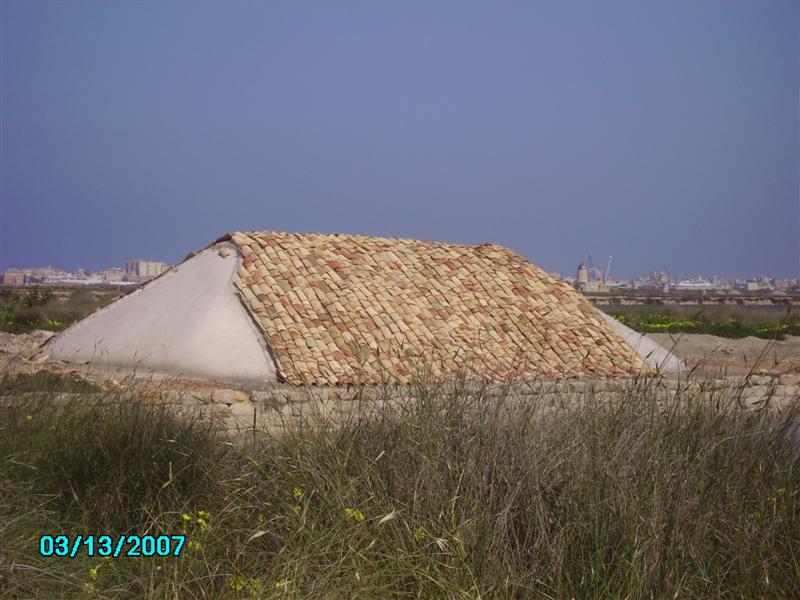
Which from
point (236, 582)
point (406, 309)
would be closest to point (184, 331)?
point (406, 309)

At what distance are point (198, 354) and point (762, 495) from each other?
858 cm

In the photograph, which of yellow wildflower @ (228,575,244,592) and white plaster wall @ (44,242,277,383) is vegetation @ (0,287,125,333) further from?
yellow wildflower @ (228,575,244,592)

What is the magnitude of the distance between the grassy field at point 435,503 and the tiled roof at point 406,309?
6.25m

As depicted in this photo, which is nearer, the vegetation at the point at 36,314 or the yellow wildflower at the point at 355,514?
the yellow wildflower at the point at 355,514

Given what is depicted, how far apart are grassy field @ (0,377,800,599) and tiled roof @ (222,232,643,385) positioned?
6.25 metres

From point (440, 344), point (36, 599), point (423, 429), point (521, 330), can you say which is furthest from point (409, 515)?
point (521, 330)

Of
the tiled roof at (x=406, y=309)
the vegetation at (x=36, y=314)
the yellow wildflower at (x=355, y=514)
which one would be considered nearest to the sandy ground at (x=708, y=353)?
the tiled roof at (x=406, y=309)

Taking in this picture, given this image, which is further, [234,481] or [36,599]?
[234,481]

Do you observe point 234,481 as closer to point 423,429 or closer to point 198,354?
point 423,429

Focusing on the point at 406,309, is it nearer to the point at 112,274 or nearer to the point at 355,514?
the point at 355,514

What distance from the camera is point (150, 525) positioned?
14.4ft

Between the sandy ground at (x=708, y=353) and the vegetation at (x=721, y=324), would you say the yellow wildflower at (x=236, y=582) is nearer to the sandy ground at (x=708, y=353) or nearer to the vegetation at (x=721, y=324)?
the sandy ground at (x=708, y=353)

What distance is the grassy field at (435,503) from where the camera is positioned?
150 inches

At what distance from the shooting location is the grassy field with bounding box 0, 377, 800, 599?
3805 mm
